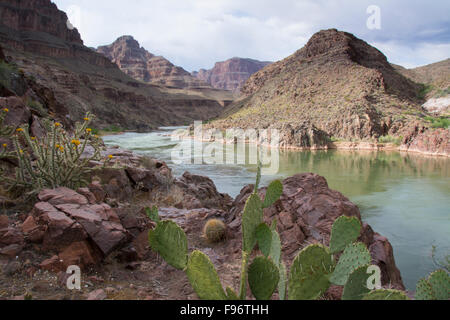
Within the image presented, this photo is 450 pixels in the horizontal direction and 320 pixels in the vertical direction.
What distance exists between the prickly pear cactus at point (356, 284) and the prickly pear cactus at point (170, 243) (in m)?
1.15

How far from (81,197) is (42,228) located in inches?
26.5

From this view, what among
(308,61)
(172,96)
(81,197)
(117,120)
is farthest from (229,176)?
(172,96)

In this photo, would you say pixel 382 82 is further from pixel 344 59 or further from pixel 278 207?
pixel 278 207

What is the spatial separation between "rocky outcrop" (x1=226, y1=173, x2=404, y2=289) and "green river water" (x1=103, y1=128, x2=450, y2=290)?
2.04 m

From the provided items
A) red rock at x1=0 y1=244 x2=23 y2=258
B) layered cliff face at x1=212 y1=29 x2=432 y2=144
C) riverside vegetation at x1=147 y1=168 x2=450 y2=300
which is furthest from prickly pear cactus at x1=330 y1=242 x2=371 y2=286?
layered cliff face at x1=212 y1=29 x2=432 y2=144

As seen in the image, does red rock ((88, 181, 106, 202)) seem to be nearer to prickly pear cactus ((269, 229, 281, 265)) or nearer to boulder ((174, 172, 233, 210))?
boulder ((174, 172, 233, 210))

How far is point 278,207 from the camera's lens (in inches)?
182

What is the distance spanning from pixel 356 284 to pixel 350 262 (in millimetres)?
245

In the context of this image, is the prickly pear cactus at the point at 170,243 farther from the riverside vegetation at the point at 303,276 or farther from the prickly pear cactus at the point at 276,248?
the prickly pear cactus at the point at 276,248

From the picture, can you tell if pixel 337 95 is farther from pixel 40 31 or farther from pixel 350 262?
pixel 40 31

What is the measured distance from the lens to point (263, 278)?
1.94m

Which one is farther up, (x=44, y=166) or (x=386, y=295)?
(x=44, y=166)

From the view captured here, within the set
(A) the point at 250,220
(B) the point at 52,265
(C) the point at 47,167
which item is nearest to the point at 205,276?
(A) the point at 250,220

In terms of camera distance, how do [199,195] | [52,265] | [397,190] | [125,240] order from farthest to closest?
[397,190] → [199,195] → [125,240] → [52,265]
